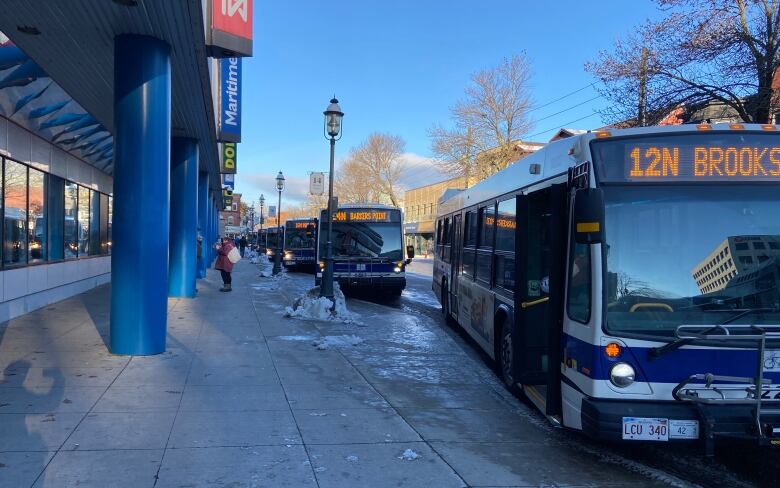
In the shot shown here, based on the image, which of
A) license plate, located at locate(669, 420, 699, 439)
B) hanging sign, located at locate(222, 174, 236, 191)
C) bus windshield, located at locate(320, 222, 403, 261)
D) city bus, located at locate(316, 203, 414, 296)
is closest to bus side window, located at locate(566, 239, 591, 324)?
license plate, located at locate(669, 420, 699, 439)

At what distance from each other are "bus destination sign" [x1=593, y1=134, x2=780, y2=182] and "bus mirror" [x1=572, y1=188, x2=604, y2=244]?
1.18ft

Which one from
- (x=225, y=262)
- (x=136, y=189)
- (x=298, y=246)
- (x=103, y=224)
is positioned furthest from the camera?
(x=298, y=246)

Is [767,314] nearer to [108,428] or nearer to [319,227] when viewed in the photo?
[108,428]

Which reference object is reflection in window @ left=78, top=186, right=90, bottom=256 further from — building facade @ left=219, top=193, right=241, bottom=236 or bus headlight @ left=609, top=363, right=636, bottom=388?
building facade @ left=219, top=193, right=241, bottom=236

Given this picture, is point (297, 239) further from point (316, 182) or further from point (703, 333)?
point (703, 333)

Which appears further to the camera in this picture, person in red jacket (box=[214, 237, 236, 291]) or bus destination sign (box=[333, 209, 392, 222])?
person in red jacket (box=[214, 237, 236, 291])

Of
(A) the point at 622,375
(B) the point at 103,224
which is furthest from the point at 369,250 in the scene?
(A) the point at 622,375

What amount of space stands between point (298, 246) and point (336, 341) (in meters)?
23.5

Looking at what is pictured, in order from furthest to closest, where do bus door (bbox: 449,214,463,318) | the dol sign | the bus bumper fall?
the dol sign → bus door (bbox: 449,214,463,318) → the bus bumper

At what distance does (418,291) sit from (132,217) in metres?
14.9

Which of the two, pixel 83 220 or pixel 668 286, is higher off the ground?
pixel 83 220

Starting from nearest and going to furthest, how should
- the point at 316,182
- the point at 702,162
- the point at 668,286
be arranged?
the point at 668,286, the point at 702,162, the point at 316,182

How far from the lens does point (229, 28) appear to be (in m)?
8.63

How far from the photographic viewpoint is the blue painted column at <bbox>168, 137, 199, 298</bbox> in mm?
Result: 15539
